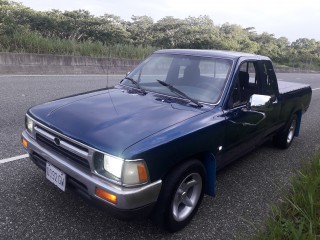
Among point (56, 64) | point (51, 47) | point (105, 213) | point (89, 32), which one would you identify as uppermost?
point (89, 32)

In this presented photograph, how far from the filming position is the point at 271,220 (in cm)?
265

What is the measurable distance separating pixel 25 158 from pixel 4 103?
3.16m

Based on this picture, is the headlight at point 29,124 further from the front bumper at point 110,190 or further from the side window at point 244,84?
the side window at point 244,84

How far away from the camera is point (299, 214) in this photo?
278cm

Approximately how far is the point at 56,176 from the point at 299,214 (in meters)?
2.22

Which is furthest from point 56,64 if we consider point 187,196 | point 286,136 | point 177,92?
point 187,196

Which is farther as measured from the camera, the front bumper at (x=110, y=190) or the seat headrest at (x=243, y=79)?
the seat headrest at (x=243, y=79)

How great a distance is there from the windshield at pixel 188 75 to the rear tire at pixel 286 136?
225 centimetres

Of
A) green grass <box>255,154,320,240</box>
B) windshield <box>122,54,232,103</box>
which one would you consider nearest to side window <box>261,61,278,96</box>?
windshield <box>122,54,232,103</box>

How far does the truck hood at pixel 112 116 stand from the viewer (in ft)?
7.79

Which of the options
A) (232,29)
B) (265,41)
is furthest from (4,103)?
(265,41)

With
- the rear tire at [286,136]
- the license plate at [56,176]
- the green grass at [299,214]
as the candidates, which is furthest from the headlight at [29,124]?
the rear tire at [286,136]

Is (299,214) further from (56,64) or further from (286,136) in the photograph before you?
(56,64)

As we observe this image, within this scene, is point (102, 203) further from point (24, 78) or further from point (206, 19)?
point (206, 19)
